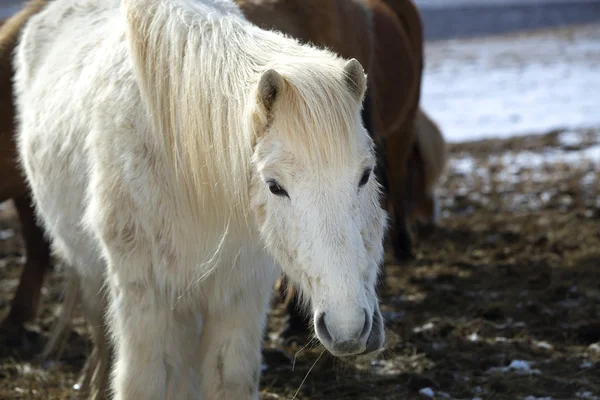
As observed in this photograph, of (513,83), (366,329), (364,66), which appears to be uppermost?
(364,66)

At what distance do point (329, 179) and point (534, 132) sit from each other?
9911 millimetres

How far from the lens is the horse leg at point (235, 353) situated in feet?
10.0

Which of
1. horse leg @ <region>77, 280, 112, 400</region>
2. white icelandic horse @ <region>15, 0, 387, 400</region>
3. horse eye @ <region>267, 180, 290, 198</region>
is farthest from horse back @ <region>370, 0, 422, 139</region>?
horse eye @ <region>267, 180, 290, 198</region>

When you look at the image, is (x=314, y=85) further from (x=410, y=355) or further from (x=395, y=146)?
(x=395, y=146)

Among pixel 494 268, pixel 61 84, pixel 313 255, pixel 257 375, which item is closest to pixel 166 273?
pixel 257 375

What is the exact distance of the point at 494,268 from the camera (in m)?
5.86

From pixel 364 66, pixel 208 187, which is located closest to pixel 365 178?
pixel 208 187

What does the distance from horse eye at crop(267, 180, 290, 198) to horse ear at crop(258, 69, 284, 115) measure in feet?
0.71

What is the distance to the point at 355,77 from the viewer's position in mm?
2496

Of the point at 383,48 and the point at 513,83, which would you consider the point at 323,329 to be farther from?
the point at 513,83

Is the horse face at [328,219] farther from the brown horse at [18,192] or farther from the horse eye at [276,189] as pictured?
the brown horse at [18,192]

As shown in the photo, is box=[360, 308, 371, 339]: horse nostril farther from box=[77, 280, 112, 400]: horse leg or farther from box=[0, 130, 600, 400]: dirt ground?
box=[77, 280, 112, 400]: horse leg

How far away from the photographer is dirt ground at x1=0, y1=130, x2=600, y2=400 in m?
3.90

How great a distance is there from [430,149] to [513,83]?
9841 millimetres
